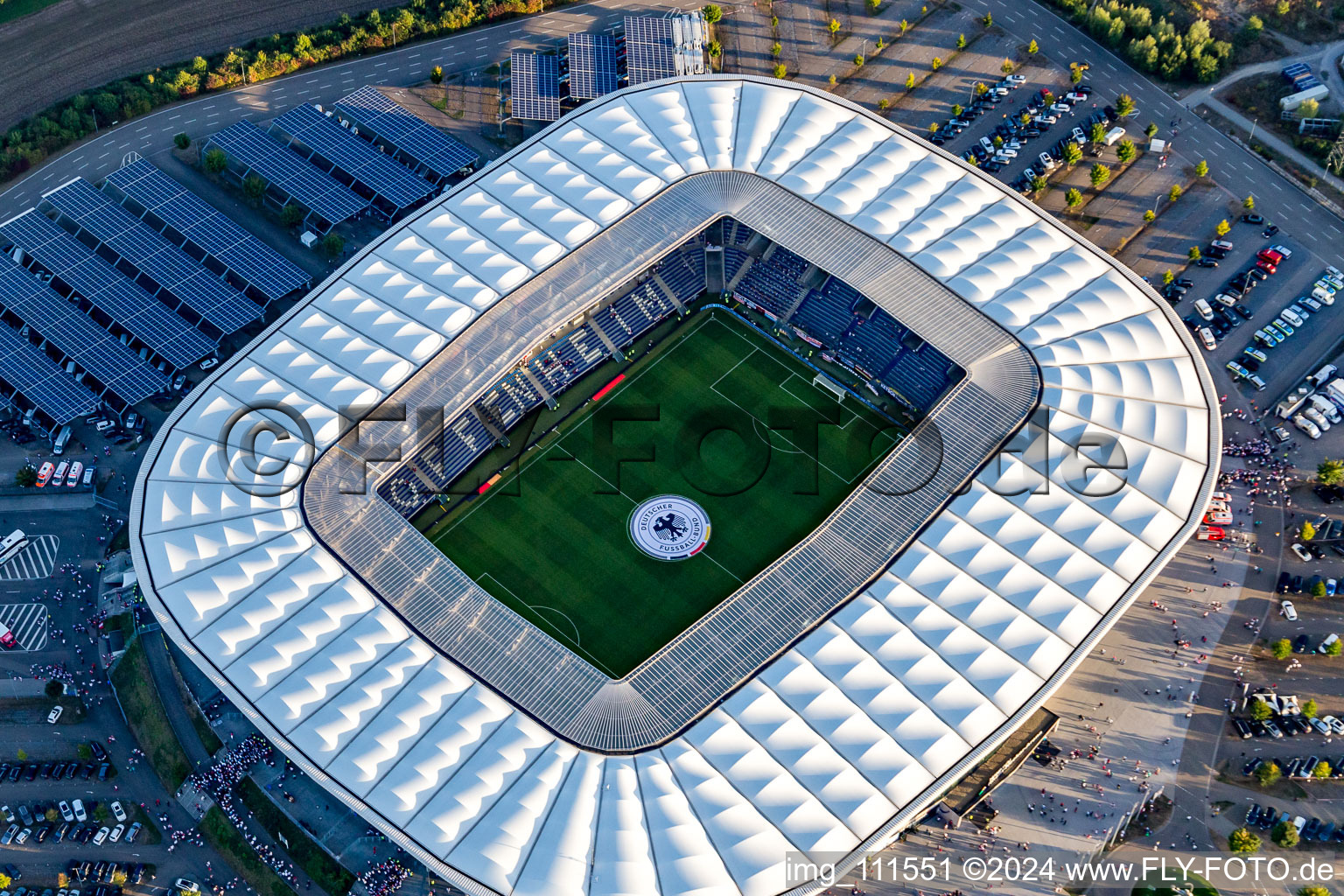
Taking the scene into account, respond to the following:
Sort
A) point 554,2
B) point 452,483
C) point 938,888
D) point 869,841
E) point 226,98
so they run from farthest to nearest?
point 554,2
point 226,98
point 452,483
point 938,888
point 869,841

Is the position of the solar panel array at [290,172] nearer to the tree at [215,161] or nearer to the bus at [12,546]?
the tree at [215,161]

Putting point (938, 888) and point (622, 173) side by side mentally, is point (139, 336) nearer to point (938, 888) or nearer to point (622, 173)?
point (622, 173)

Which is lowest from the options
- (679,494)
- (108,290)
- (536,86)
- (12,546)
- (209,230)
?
(679,494)

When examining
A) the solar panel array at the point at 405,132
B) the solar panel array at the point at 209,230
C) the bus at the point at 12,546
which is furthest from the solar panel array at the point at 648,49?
the bus at the point at 12,546

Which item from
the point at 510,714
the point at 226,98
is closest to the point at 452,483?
the point at 510,714

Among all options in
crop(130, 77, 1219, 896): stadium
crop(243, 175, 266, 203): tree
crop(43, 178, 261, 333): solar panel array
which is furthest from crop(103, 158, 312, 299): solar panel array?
crop(130, 77, 1219, 896): stadium

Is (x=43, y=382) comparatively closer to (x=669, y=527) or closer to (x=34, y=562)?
(x=34, y=562)

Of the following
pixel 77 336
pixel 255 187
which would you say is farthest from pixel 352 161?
pixel 77 336
